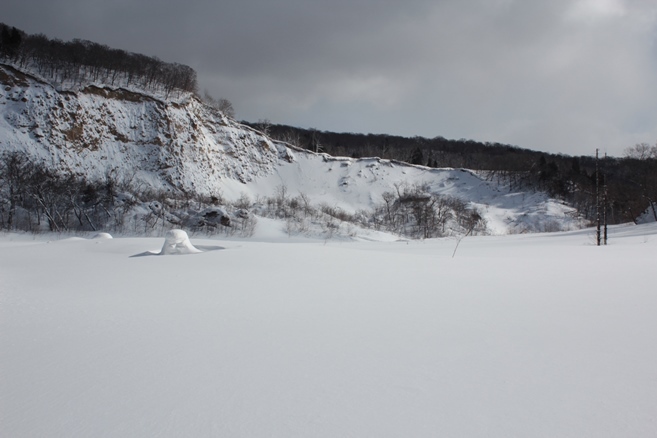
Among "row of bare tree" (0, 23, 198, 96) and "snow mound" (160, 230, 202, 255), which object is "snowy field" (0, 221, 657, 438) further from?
"row of bare tree" (0, 23, 198, 96)

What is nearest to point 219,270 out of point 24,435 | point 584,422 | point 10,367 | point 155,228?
point 10,367

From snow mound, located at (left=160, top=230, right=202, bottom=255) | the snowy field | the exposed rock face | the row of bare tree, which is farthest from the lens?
the row of bare tree

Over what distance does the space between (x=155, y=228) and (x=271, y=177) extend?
78.8ft

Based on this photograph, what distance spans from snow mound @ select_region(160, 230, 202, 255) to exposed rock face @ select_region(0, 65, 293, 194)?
119ft

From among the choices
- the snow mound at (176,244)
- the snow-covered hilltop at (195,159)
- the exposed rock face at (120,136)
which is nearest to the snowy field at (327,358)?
the snow mound at (176,244)

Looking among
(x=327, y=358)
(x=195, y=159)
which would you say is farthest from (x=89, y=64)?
(x=327, y=358)

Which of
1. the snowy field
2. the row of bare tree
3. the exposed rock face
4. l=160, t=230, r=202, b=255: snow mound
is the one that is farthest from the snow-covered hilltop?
the snowy field

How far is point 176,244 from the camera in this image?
9.07 m

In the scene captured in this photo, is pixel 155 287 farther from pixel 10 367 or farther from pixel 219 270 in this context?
pixel 10 367

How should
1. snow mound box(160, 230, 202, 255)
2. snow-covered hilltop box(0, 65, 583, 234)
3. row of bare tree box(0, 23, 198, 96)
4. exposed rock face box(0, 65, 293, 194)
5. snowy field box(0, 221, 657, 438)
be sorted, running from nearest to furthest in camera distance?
snowy field box(0, 221, 657, 438)
snow mound box(160, 230, 202, 255)
exposed rock face box(0, 65, 293, 194)
snow-covered hilltop box(0, 65, 583, 234)
row of bare tree box(0, 23, 198, 96)

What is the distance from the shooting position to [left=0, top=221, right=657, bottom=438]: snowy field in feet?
6.29

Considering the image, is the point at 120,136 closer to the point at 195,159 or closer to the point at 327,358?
the point at 195,159

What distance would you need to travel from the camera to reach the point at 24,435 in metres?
1.81

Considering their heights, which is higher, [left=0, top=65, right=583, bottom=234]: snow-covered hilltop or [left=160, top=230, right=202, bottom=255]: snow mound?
[left=0, top=65, right=583, bottom=234]: snow-covered hilltop
